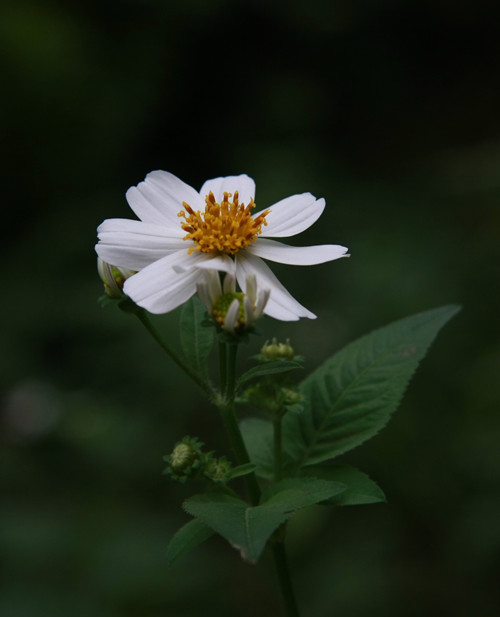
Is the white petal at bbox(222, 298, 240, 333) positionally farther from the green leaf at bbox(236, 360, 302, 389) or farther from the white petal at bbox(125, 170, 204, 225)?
the white petal at bbox(125, 170, 204, 225)

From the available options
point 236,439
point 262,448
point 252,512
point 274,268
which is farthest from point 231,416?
point 274,268

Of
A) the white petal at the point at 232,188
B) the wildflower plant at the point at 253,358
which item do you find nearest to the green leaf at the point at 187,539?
the wildflower plant at the point at 253,358

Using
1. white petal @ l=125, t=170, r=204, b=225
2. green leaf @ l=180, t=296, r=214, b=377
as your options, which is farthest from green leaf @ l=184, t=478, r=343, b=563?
white petal @ l=125, t=170, r=204, b=225

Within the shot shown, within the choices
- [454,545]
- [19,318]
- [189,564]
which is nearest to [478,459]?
[454,545]

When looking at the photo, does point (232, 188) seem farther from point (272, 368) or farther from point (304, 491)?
point (304, 491)

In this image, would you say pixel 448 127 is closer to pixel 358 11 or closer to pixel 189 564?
pixel 358 11

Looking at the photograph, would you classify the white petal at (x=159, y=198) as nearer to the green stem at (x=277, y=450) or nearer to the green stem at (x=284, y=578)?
the green stem at (x=277, y=450)
